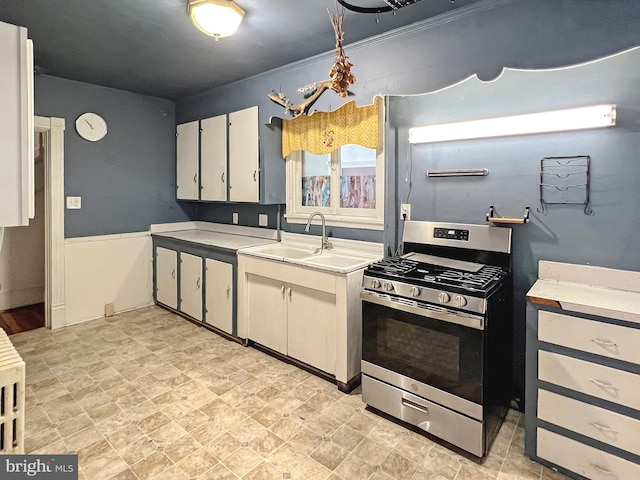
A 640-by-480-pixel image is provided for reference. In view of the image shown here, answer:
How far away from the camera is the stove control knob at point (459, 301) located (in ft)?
6.15

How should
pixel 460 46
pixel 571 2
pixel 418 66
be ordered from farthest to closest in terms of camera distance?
1. pixel 418 66
2. pixel 460 46
3. pixel 571 2

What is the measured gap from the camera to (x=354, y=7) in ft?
6.88

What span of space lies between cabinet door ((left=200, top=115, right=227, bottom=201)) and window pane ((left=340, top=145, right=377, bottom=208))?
1.35 metres

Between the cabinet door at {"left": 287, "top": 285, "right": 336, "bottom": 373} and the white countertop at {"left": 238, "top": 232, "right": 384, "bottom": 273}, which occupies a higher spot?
the white countertop at {"left": 238, "top": 232, "right": 384, "bottom": 273}

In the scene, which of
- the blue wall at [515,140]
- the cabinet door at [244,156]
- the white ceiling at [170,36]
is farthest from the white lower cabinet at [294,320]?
the white ceiling at [170,36]

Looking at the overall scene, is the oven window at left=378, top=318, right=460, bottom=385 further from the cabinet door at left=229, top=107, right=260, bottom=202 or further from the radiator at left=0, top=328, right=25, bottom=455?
the cabinet door at left=229, top=107, right=260, bottom=202

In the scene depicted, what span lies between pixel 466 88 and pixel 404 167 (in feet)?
2.07

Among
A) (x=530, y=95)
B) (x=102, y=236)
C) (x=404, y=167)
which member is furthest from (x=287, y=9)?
(x=102, y=236)

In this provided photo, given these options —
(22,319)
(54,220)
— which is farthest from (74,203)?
(22,319)

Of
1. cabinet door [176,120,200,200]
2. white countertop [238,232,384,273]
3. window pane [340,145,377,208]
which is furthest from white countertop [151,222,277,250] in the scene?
window pane [340,145,377,208]

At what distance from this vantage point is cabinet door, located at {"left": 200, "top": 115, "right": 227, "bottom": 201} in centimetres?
385

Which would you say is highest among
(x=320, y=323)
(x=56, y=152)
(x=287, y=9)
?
(x=287, y=9)

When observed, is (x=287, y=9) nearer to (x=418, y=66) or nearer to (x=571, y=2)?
(x=418, y=66)

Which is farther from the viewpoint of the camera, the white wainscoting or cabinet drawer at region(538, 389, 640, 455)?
the white wainscoting
